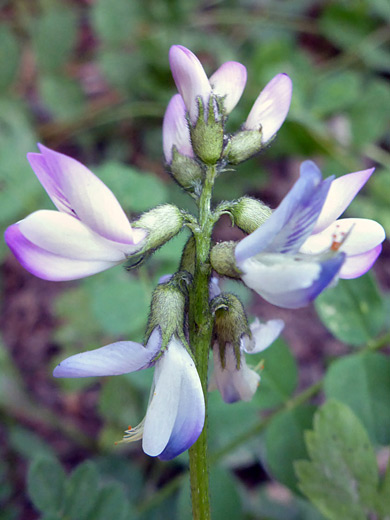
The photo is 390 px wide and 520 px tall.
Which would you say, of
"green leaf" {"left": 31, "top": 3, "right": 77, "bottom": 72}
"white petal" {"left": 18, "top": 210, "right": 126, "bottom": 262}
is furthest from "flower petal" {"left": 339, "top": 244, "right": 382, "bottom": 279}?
"green leaf" {"left": 31, "top": 3, "right": 77, "bottom": 72}

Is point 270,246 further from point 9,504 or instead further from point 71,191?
point 9,504

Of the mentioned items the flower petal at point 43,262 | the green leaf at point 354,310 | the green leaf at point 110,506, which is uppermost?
the flower petal at point 43,262

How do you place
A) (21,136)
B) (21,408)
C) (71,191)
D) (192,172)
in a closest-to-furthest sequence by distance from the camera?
(71,191) < (192,172) < (21,408) < (21,136)

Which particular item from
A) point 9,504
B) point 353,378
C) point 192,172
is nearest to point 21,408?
point 9,504

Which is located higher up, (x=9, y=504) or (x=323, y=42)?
(x=323, y=42)

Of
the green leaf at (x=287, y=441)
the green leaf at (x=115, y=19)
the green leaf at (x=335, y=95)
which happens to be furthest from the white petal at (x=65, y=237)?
the green leaf at (x=115, y=19)

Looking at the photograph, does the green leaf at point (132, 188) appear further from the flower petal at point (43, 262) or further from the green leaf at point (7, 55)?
the green leaf at point (7, 55)

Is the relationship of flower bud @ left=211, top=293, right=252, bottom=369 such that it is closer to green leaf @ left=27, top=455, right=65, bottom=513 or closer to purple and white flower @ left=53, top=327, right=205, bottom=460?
purple and white flower @ left=53, top=327, right=205, bottom=460
